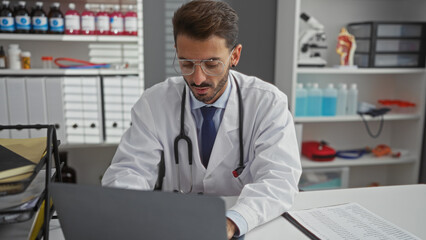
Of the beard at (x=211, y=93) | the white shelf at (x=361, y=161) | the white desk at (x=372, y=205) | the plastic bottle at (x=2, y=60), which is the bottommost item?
the white shelf at (x=361, y=161)

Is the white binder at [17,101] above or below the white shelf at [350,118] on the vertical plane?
above

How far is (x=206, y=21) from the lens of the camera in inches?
44.4

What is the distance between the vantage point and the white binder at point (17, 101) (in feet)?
6.57

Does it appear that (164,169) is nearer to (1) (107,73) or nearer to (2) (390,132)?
(1) (107,73)

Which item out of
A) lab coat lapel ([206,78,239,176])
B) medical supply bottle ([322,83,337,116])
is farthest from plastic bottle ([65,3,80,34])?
medical supply bottle ([322,83,337,116])

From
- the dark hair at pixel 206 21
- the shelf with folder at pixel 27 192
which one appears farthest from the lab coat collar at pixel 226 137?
the shelf with folder at pixel 27 192

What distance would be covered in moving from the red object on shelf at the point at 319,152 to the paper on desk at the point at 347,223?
1.36 metres

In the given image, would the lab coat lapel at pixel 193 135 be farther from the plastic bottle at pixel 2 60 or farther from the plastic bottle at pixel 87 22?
the plastic bottle at pixel 2 60

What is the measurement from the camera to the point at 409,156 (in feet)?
8.55

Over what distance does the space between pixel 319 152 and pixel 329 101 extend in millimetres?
347

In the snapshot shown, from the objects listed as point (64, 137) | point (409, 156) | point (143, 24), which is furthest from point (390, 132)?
point (64, 137)

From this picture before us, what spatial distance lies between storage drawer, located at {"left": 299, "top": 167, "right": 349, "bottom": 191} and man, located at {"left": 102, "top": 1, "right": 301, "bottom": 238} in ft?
4.20

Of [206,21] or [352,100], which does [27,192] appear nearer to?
[206,21]

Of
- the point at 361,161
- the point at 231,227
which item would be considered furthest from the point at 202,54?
the point at 361,161
